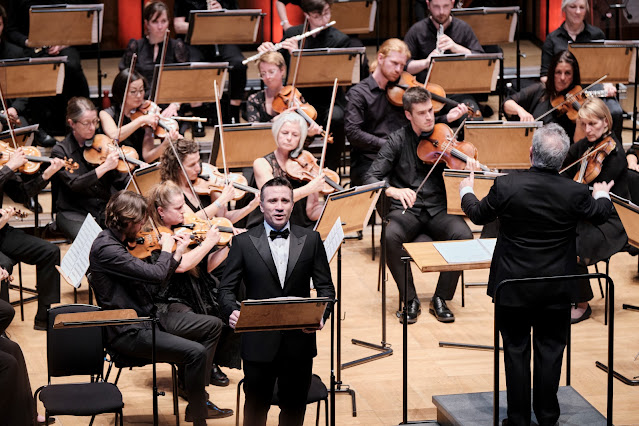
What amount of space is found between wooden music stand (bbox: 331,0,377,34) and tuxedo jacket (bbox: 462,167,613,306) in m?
3.75

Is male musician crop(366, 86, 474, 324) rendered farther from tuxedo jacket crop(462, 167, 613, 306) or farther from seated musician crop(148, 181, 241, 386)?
tuxedo jacket crop(462, 167, 613, 306)

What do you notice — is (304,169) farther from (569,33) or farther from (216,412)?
(569,33)

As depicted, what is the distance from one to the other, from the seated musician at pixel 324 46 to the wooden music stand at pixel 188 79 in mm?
577

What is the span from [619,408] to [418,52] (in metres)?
3.21

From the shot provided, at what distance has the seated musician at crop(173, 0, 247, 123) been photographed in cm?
706

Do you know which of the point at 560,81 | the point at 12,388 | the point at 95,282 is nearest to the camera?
the point at 12,388

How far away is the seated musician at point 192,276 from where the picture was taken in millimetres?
4203

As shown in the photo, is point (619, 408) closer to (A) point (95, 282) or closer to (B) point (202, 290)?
(B) point (202, 290)

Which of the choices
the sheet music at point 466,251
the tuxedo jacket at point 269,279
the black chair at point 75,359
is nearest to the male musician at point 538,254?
the sheet music at point 466,251

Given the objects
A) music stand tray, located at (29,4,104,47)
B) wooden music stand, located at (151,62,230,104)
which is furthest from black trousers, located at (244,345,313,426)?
music stand tray, located at (29,4,104,47)

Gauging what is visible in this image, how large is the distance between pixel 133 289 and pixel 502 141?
247 centimetres

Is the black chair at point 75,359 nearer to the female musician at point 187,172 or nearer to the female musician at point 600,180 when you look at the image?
the female musician at point 187,172

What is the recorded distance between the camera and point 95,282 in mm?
3941

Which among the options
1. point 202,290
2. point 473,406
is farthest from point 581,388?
point 202,290
